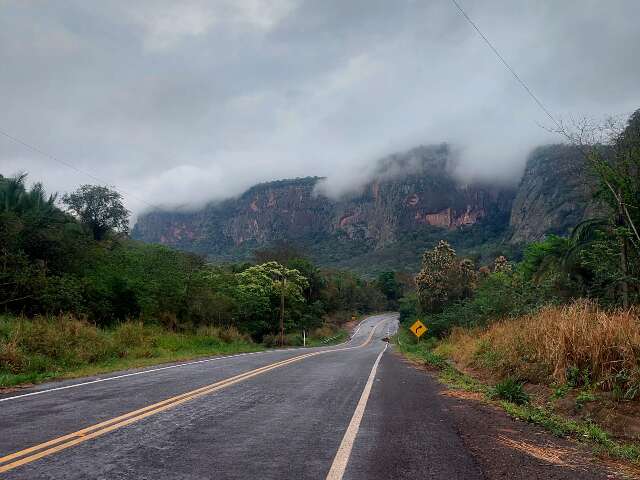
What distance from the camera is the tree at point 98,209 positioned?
52.7 metres

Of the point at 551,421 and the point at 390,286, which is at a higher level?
the point at 390,286

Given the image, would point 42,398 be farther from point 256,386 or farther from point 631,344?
point 631,344

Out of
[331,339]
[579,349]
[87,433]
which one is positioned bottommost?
[331,339]

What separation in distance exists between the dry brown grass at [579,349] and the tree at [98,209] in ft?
159

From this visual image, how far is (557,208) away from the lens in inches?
4053

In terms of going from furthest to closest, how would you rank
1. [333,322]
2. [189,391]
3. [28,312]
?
[333,322]
[28,312]
[189,391]

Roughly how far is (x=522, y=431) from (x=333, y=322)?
81526 millimetres

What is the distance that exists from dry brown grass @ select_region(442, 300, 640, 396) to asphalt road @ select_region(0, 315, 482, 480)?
2.82 m

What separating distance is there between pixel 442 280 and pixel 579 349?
35.7 meters

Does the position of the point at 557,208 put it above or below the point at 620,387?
above

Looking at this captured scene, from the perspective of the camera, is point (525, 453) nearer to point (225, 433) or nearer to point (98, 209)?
point (225, 433)

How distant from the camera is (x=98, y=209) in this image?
177 feet

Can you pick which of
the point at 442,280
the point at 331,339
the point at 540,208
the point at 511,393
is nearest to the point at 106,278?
the point at 511,393

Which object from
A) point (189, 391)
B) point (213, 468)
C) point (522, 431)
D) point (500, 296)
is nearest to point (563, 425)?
point (522, 431)
